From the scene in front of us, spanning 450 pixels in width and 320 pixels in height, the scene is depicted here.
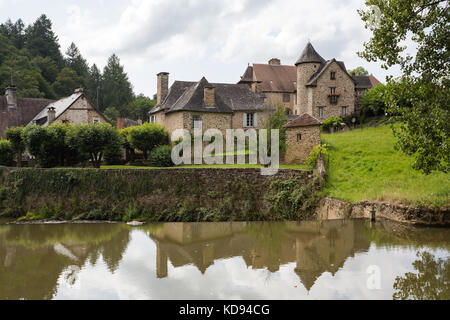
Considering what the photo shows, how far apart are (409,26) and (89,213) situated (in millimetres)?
16578

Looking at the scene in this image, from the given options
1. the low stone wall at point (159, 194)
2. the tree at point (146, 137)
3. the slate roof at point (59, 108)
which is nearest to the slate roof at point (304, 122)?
the low stone wall at point (159, 194)

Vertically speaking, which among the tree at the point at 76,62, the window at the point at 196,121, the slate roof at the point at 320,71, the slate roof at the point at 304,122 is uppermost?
the tree at the point at 76,62

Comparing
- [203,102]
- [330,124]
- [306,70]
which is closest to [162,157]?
[203,102]

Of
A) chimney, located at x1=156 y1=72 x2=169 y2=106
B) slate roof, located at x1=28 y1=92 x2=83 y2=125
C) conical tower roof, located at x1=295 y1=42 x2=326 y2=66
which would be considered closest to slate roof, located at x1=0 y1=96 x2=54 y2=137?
slate roof, located at x1=28 y1=92 x2=83 y2=125

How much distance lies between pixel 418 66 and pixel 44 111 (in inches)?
1340

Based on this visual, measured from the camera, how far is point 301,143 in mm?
20625

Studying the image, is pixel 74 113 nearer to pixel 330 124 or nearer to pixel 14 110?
pixel 14 110

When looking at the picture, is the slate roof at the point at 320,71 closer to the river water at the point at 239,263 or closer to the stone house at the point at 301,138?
the stone house at the point at 301,138

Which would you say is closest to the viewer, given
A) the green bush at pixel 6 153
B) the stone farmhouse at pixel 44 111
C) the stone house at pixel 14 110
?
the green bush at pixel 6 153

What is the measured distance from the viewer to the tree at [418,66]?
11320mm

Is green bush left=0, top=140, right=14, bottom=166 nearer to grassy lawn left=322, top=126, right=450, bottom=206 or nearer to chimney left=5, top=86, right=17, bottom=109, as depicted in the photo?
chimney left=5, top=86, right=17, bottom=109

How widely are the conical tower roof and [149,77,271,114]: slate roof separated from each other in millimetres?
7855

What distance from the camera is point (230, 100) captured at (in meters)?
30.8

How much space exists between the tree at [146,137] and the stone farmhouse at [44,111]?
7955 millimetres
